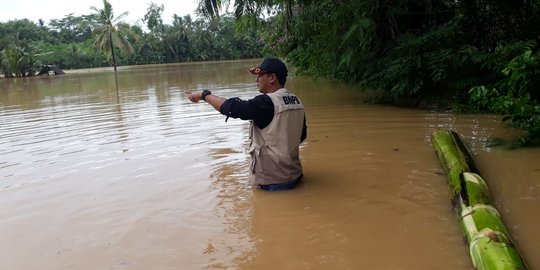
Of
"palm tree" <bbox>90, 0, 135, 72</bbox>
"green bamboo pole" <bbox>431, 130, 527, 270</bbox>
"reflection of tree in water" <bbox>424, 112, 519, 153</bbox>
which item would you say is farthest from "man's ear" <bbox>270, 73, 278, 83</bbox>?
"palm tree" <bbox>90, 0, 135, 72</bbox>

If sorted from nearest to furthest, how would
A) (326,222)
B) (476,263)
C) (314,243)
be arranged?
(476,263) → (314,243) → (326,222)

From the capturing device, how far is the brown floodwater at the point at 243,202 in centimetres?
329

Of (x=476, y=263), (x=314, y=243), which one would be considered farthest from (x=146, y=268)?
(x=476, y=263)

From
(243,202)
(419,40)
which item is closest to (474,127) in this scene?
(419,40)

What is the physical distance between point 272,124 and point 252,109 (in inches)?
10.8

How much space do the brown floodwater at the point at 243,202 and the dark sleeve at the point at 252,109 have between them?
0.74 metres

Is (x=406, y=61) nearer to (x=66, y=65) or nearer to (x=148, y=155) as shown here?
(x=148, y=155)

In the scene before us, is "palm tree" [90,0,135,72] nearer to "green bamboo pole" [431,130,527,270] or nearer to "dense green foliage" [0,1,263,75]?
"dense green foliage" [0,1,263,75]

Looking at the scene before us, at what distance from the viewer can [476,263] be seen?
2.75m

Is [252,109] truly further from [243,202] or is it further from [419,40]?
[419,40]

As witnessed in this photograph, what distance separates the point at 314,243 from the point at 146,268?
3.75ft

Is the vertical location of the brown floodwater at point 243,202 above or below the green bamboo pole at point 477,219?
below

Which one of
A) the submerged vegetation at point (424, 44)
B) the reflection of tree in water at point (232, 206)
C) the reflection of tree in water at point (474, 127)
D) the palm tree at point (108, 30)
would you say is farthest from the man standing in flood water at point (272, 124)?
the palm tree at point (108, 30)

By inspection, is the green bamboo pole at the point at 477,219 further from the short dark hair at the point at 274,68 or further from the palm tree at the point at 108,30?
the palm tree at the point at 108,30
